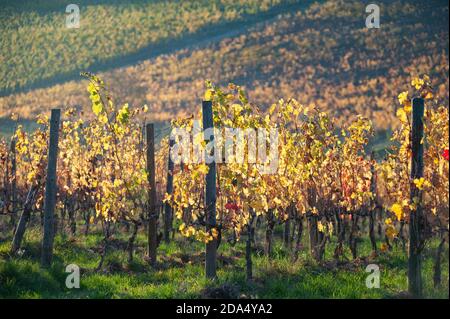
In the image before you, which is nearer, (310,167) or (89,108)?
(310,167)

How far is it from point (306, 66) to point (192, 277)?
4225 centimetres

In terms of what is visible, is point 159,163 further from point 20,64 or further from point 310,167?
point 20,64

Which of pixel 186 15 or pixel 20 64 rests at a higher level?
pixel 186 15

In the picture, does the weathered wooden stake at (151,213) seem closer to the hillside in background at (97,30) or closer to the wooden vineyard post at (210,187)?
the wooden vineyard post at (210,187)

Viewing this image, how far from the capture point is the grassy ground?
8008mm

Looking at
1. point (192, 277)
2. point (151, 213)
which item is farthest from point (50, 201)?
point (192, 277)

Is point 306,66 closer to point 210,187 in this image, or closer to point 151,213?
point 151,213

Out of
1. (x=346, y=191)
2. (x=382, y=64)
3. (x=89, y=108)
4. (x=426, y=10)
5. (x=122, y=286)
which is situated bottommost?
(x=122, y=286)

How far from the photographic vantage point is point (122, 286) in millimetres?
8773

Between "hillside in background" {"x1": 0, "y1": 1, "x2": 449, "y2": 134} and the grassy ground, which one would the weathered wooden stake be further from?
"hillside in background" {"x1": 0, "y1": 1, "x2": 449, "y2": 134}

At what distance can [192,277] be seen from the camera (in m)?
9.05

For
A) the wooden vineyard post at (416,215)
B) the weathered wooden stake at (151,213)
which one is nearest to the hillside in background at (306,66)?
the weathered wooden stake at (151,213)

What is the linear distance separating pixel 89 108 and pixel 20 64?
12.5 m
